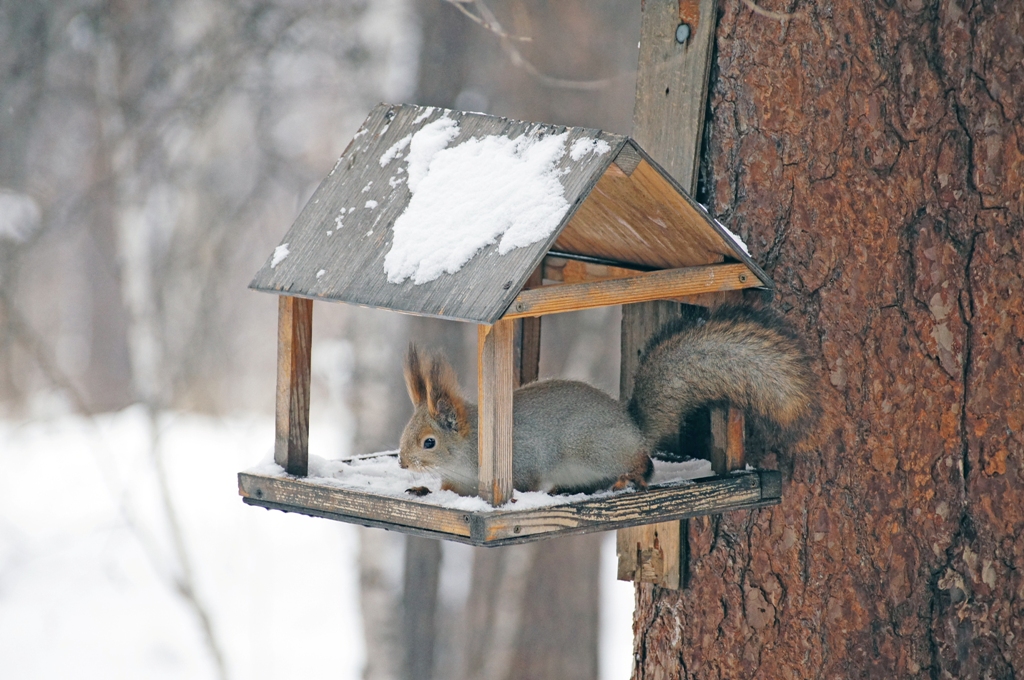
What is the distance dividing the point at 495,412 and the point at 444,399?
1.12 ft

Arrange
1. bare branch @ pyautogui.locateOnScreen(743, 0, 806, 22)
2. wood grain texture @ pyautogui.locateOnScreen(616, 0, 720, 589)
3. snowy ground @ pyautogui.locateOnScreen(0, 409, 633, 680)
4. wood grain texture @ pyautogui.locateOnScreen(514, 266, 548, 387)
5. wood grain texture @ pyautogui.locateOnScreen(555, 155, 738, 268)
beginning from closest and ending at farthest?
1. wood grain texture @ pyautogui.locateOnScreen(555, 155, 738, 268)
2. bare branch @ pyautogui.locateOnScreen(743, 0, 806, 22)
3. wood grain texture @ pyautogui.locateOnScreen(616, 0, 720, 589)
4. wood grain texture @ pyautogui.locateOnScreen(514, 266, 548, 387)
5. snowy ground @ pyautogui.locateOnScreen(0, 409, 633, 680)

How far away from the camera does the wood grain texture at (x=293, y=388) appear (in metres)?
2.17

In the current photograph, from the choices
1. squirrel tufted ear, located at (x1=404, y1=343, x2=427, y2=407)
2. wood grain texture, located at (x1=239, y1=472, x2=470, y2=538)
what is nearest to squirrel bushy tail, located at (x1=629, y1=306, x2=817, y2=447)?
squirrel tufted ear, located at (x1=404, y1=343, x2=427, y2=407)

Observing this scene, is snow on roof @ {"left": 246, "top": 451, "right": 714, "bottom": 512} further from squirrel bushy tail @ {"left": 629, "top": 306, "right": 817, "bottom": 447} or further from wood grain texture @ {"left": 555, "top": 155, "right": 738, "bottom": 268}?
wood grain texture @ {"left": 555, "top": 155, "right": 738, "bottom": 268}

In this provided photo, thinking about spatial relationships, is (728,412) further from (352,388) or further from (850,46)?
(352,388)

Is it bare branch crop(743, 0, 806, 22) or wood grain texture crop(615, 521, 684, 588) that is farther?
wood grain texture crop(615, 521, 684, 588)

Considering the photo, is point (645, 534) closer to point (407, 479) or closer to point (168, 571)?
point (407, 479)

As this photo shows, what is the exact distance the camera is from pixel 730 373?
2.14 metres

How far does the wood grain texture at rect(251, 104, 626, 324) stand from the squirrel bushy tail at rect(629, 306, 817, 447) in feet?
1.54

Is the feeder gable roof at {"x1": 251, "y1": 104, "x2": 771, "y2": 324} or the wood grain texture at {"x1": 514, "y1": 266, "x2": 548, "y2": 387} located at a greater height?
the feeder gable roof at {"x1": 251, "y1": 104, "x2": 771, "y2": 324}

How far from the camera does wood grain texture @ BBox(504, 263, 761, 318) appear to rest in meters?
1.85

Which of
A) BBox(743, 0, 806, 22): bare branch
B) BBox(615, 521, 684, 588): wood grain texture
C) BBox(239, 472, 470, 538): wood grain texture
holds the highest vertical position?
BBox(743, 0, 806, 22): bare branch

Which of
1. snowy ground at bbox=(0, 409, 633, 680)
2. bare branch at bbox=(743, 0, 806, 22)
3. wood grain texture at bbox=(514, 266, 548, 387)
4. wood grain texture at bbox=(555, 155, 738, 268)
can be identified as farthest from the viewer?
snowy ground at bbox=(0, 409, 633, 680)

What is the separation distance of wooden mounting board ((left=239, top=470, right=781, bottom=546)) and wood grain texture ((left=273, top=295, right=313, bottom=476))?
8cm
